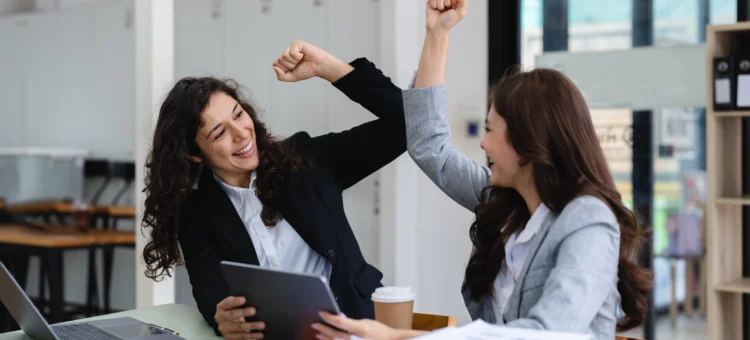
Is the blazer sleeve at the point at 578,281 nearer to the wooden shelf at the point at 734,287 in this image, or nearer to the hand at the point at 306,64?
the hand at the point at 306,64

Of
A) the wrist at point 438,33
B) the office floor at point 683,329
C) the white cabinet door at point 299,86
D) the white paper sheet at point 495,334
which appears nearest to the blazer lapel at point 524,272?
the white paper sheet at point 495,334

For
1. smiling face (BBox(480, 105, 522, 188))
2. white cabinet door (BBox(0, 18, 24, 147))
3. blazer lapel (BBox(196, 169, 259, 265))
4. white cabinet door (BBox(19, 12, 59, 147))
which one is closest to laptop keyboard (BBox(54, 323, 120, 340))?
blazer lapel (BBox(196, 169, 259, 265))

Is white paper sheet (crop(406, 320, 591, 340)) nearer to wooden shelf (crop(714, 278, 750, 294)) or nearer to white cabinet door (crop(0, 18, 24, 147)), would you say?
wooden shelf (crop(714, 278, 750, 294))

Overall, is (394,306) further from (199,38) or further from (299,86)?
(199,38)

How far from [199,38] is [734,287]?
2988 millimetres

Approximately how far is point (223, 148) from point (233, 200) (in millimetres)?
151

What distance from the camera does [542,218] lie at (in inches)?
58.2

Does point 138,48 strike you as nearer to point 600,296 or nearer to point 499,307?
point 499,307

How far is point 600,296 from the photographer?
4.29 ft

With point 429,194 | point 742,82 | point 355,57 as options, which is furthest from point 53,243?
point 742,82

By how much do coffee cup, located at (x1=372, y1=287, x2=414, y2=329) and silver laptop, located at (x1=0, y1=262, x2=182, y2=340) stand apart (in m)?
0.49

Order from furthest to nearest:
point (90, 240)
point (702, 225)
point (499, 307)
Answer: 1. point (90, 240)
2. point (702, 225)
3. point (499, 307)

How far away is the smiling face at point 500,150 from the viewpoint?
4.81ft

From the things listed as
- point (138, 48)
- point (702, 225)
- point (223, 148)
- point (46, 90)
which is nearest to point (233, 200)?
point (223, 148)
